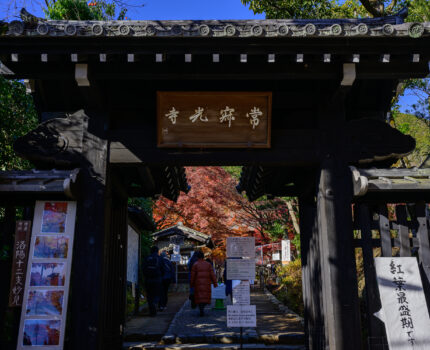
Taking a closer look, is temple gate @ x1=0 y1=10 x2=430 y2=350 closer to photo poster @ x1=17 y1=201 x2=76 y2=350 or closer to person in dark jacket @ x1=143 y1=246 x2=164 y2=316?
photo poster @ x1=17 y1=201 x2=76 y2=350

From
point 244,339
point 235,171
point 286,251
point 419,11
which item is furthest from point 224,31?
point 235,171

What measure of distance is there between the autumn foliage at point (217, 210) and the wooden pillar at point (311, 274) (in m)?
13.4

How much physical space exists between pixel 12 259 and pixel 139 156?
2544mm

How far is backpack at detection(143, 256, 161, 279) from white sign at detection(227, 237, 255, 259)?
4.39 metres

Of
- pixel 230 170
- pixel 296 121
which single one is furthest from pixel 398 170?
pixel 230 170

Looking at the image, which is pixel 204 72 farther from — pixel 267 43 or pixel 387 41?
pixel 387 41

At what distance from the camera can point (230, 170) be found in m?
27.8

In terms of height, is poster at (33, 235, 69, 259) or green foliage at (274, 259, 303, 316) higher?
poster at (33, 235, 69, 259)

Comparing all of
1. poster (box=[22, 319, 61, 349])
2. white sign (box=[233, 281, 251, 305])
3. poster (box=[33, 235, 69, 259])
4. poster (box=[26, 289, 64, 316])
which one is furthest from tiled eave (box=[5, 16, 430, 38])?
white sign (box=[233, 281, 251, 305])

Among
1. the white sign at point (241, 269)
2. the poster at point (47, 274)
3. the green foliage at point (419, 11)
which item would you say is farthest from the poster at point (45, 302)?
the green foliage at point (419, 11)

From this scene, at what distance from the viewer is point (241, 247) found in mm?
9062

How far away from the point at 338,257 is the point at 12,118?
8.28 metres

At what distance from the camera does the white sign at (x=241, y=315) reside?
8.45 meters

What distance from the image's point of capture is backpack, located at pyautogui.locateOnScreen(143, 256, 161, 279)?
494 inches
